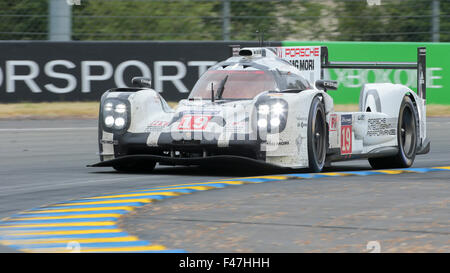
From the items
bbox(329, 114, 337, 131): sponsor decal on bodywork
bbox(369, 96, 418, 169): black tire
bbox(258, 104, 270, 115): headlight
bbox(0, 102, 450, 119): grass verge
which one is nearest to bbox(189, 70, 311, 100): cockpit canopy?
bbox(329, 114, 337, 131): sponsor decal on bodywork

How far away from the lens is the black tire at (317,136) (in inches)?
427

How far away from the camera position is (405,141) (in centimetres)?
1277

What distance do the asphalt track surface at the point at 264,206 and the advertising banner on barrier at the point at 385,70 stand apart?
7.31 metres

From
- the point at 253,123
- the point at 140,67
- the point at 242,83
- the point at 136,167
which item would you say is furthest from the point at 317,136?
the point at 140,67

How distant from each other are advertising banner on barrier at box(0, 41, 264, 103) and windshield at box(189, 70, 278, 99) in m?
8.06

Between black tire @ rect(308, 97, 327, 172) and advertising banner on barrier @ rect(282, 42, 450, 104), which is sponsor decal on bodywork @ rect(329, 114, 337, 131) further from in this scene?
advertising banner on barrier @ rect(282, 42, 450, 104)

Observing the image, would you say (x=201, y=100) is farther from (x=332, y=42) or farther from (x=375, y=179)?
(x=332, y=42)

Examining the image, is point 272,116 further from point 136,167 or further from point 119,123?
point 136,167

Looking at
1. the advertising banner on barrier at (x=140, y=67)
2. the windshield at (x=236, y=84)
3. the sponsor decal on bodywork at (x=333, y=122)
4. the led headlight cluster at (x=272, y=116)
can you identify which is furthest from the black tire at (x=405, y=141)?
the advertising banner on barrier at (x=140, y=67)

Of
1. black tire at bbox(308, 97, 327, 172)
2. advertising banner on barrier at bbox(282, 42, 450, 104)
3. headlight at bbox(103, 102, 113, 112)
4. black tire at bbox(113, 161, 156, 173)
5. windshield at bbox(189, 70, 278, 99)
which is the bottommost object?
black tire at bbox(113, 161, 156, 173)

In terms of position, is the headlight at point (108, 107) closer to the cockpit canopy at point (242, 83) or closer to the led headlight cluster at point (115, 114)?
the led headlight cluster at point (115, 114)

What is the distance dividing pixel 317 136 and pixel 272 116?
0.66m

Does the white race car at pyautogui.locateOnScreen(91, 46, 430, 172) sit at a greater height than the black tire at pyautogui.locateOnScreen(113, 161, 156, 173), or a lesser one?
greater

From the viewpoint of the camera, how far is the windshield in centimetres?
1148
